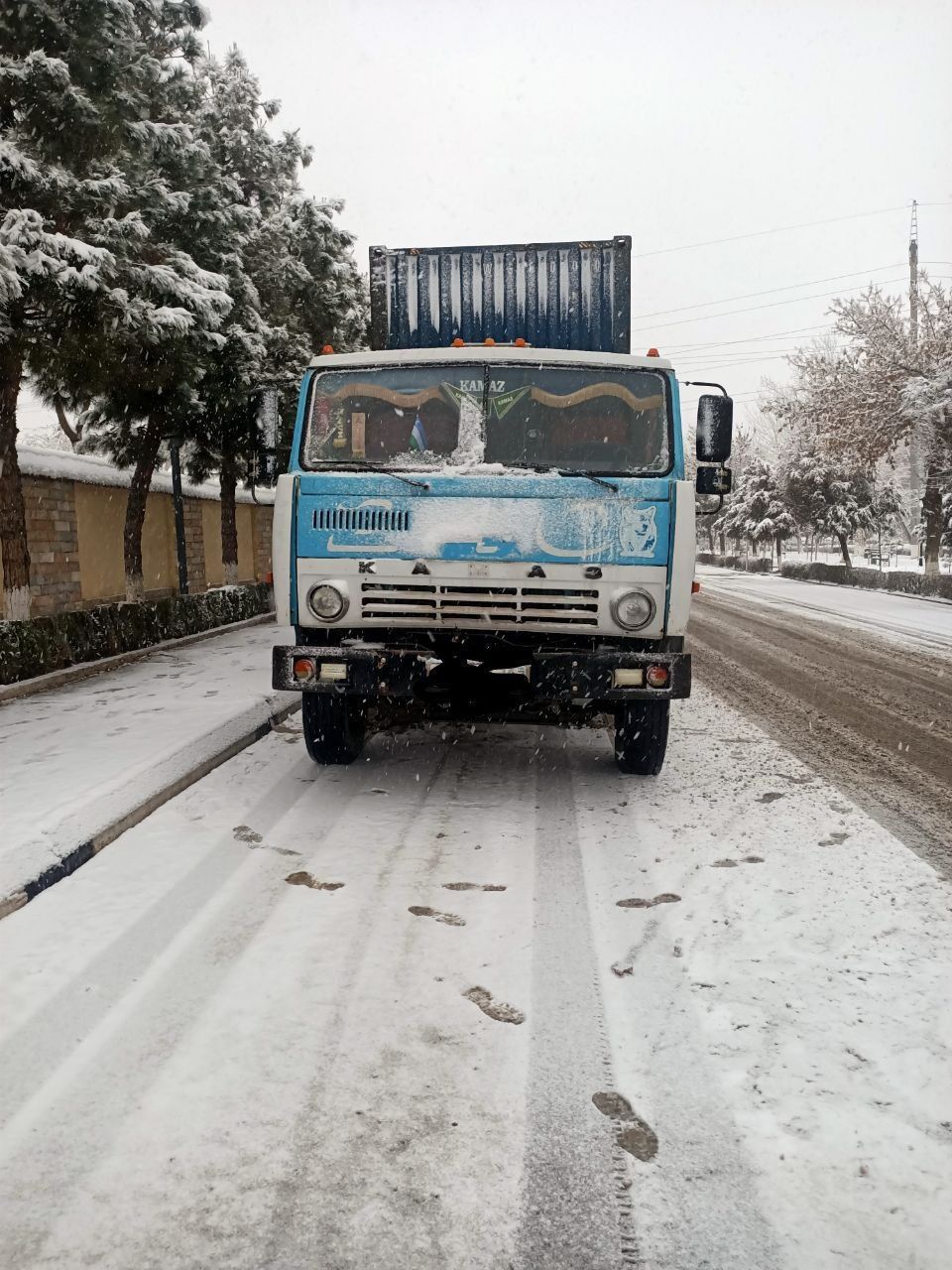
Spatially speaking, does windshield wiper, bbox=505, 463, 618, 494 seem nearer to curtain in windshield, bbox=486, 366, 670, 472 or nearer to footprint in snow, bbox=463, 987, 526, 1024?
curtain in windshield, bbox=486, 366, 670, 472

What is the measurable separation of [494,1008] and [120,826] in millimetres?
2674

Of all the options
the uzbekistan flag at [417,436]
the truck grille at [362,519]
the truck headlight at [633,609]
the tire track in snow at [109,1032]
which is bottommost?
the tire track in snow at [109,1032]

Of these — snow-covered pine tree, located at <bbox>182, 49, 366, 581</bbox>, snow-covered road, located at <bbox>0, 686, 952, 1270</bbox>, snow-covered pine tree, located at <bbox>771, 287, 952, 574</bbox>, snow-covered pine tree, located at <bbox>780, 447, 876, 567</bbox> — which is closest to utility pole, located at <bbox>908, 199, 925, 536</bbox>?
snow-covered pine tree, located at <bbox>771, 287, 952, 574</bbox>

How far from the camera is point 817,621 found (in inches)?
687

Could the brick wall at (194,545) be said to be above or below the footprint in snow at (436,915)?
above

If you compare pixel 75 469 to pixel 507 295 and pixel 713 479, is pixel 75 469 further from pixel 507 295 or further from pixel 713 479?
pixel 713 479

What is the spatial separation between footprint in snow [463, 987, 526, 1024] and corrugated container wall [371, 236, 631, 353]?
17.4 feet

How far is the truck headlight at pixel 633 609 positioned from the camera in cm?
503

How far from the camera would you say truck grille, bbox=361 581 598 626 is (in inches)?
198

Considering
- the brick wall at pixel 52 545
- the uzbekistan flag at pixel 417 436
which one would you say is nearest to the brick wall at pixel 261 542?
the brick wall at pixel 52 545

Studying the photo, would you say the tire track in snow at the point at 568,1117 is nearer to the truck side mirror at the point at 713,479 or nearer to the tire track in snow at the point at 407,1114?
the tire track in snow at the point at 407,1114

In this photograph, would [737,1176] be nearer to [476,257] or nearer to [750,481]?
[476,257]

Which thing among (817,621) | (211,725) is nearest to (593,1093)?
(211,725)

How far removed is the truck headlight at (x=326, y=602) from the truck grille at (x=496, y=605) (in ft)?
0.65
